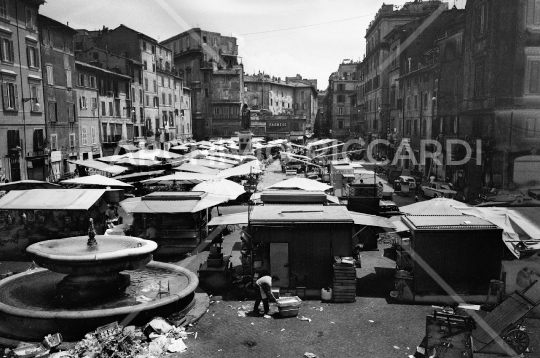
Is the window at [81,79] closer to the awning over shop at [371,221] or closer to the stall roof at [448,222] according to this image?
the awning over shop at [371,221]

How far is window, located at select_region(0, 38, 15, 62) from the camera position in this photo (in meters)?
33.1

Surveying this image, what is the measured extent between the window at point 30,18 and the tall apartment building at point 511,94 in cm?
3430

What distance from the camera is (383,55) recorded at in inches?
2542

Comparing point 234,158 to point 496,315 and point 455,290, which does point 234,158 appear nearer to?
point 455,290

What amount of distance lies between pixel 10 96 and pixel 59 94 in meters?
6.94

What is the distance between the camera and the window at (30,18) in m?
36.2

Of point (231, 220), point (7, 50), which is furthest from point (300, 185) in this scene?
point (7, 50)

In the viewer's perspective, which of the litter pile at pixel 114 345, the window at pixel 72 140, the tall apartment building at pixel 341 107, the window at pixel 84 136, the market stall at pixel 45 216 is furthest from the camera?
the tall apartment building at pixel 341 107

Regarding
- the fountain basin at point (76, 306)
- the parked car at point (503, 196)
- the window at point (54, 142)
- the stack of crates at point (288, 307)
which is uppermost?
the window at point (54, 142)

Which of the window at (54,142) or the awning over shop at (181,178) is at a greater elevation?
the window at (54,142)

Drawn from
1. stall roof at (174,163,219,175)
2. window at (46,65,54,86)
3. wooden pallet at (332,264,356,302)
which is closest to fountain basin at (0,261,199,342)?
wooden pallet at (332,264,356,302)

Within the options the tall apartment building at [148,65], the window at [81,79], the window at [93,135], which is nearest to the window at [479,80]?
the window at [81,79]

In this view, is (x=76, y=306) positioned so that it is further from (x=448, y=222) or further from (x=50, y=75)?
(x=50, y=75)

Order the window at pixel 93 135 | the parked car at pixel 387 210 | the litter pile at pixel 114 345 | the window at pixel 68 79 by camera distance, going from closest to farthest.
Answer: the litter pile at pixel 114 345, the parked car at pixel 387 210, the window at pixel 68 79, the window at pixel 93 135
